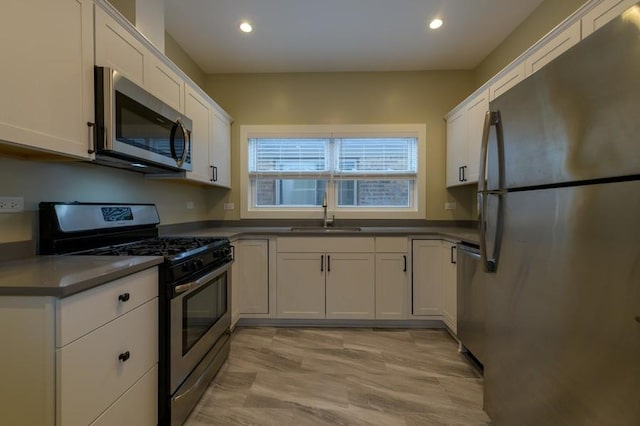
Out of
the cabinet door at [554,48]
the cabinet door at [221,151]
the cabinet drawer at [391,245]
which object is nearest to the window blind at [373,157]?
the cabinet drawer at [391,245]

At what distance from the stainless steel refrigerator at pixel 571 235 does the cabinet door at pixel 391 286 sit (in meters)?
1.51

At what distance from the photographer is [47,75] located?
47.5 inches

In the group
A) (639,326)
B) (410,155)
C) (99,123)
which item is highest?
(410,155)

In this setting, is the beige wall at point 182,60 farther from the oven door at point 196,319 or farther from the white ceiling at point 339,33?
the oven door at point 196,319

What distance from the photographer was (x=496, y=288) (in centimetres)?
148

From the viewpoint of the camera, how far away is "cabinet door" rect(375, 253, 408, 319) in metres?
2.97

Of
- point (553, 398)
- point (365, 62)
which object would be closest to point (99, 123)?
point (553, 398)

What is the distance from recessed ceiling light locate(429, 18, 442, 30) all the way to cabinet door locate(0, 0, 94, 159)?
2.50 metres

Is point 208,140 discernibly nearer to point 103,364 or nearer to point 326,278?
point 326,278

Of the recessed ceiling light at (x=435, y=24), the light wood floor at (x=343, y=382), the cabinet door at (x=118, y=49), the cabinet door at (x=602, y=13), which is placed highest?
the recessed ceiling light at (x=435, y=24)

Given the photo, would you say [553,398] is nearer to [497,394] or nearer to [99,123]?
[497,394]

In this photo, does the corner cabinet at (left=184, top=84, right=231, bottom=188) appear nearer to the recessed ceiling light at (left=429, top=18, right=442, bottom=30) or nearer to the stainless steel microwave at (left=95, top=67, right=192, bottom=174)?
the stainless steel microwave at (left=95, top=67, right=192, bottom=174)

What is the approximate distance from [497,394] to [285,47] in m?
3.26

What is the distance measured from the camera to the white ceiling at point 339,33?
A: 2.41 meters
